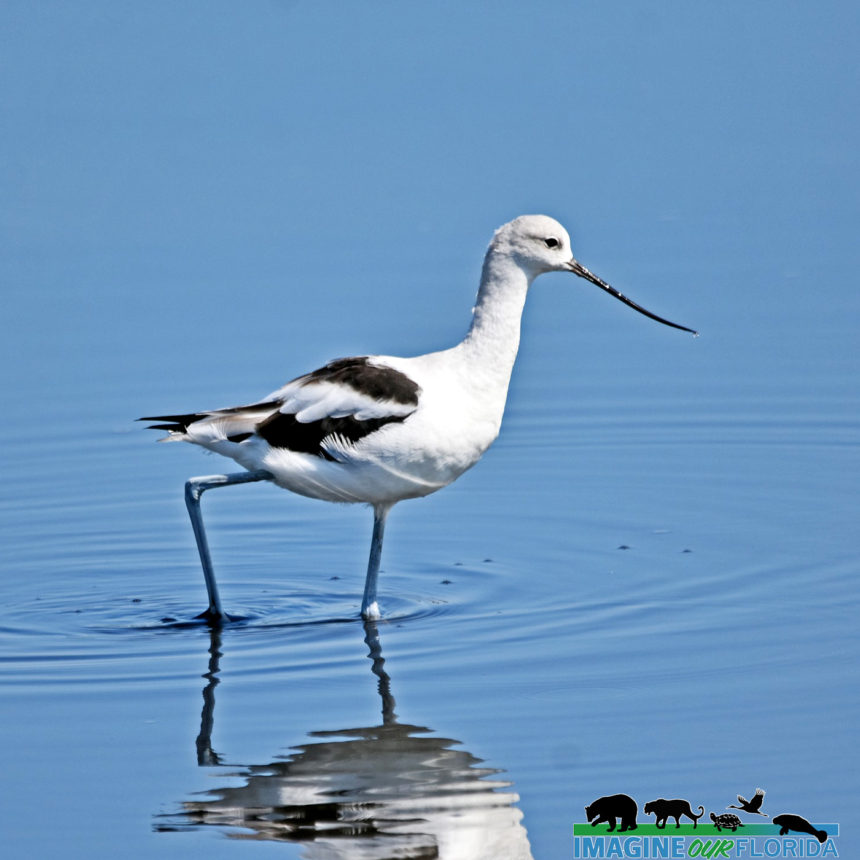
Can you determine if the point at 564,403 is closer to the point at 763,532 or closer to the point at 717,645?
the point at 763,532

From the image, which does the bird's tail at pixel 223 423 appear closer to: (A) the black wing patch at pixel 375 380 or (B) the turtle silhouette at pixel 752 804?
(A) the black wing patch at pixel 375 380

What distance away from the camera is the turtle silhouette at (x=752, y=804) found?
692cm

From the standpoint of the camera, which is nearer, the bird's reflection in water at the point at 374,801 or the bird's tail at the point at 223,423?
the bird's reflection in water at the point at 374,801

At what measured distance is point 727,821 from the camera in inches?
272

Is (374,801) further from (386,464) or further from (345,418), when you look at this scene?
(345,418)

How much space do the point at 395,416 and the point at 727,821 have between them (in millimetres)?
2885

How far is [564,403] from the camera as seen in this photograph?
13359mm

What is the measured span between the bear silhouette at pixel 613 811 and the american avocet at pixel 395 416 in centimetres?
252

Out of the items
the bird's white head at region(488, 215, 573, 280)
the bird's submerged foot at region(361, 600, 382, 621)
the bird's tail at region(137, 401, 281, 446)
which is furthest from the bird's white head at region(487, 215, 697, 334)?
the bird's submerged foot at region(361, 600, 382, 621)

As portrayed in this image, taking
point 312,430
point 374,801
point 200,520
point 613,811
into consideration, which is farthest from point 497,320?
point 613,811

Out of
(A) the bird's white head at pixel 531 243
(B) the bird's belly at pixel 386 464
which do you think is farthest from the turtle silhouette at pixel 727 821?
(A) the bird's white head at pixel 531 243

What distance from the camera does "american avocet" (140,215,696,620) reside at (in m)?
9.02

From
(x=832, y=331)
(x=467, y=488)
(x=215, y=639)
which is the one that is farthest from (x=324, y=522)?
(x=832, y=331)

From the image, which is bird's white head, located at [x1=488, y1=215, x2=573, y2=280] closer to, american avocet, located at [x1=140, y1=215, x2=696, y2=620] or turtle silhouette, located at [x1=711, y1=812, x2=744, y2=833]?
american avocet, located at [x1=140, y1=215, x2=696, y2=620]
